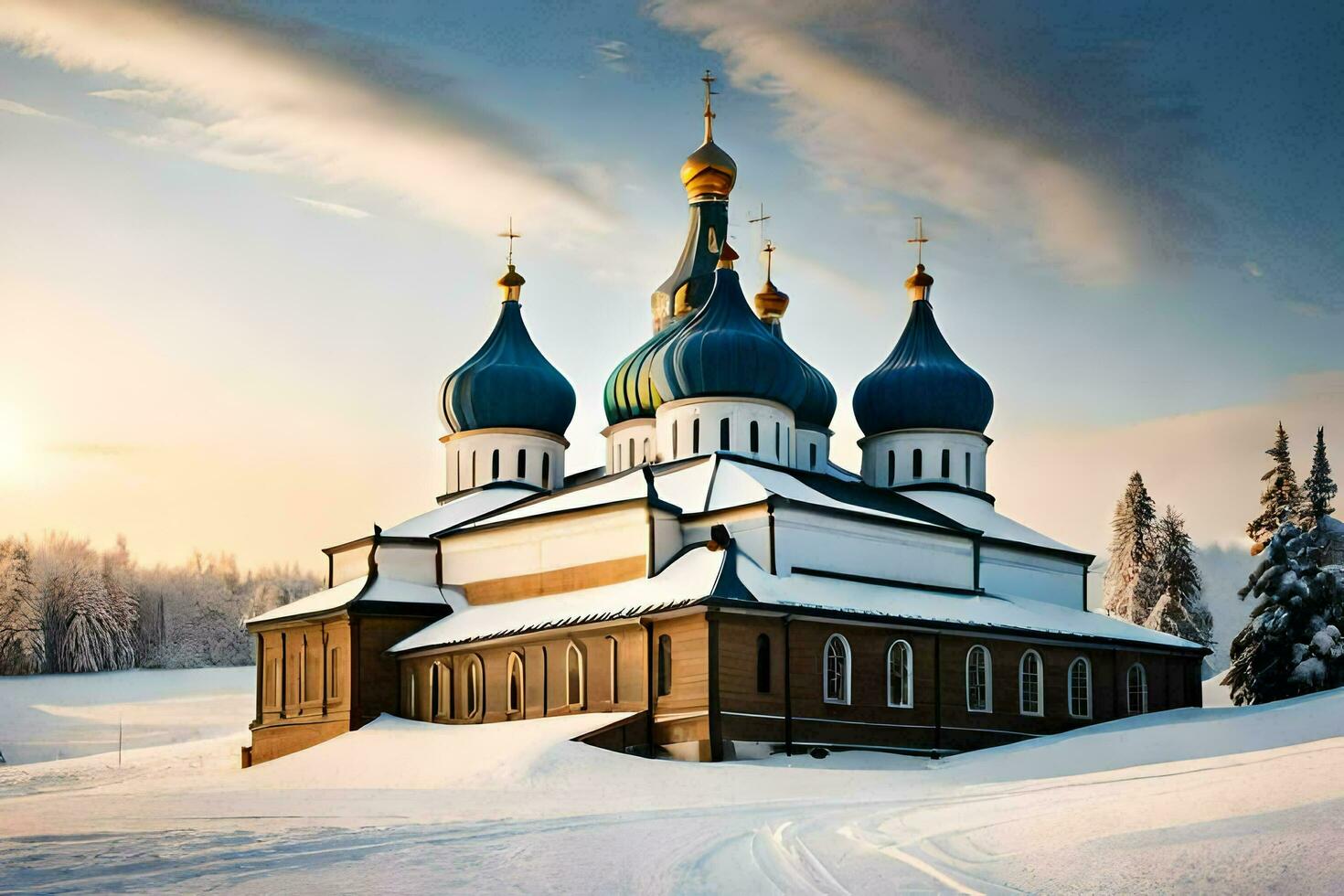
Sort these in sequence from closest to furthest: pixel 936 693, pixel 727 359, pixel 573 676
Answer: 1. pixel 573 676
2. pixel 936 693
3. pixel 727 359

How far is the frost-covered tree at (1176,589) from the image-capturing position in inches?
2463

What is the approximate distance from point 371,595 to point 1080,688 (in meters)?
19.5

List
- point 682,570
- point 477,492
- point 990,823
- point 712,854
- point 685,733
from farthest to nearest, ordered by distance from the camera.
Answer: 1. point 477,492
2. point 682,570
3. point 685,733
4. point 990,823
5. point 712,854

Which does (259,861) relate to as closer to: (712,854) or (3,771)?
(712,854)

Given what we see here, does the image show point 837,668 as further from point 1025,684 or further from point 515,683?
point 515,683

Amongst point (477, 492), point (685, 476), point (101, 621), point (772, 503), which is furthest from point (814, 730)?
point (101, 621)

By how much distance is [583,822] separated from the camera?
19.6m

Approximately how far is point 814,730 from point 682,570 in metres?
4.98

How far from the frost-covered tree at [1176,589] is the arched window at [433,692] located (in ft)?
104

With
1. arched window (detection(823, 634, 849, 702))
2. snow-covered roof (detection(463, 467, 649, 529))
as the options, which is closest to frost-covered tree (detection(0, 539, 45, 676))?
snow-covered roof (detection(463, 467, 649, 529))

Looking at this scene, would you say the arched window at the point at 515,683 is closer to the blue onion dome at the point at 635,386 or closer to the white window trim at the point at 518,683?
the white window trim at the point at 518,683

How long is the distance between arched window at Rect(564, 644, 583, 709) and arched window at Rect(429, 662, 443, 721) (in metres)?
5.13

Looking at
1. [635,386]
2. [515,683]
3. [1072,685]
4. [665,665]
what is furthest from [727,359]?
[1072,685]

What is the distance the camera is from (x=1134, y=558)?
6550cm
